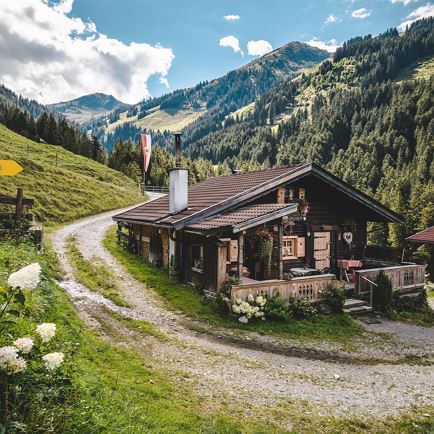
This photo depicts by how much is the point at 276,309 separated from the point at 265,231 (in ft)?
12.2

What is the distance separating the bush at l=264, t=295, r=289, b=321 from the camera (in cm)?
1349

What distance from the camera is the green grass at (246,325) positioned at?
12.8m

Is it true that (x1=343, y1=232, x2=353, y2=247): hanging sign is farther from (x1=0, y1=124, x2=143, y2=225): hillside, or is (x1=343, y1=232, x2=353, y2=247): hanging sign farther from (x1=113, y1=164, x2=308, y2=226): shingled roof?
(x1=0, y1=124, x2=143, y2=225): hillside

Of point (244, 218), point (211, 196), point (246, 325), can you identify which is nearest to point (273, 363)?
point (246, 325)

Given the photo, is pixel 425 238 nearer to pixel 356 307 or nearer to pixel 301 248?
pixel 301 248

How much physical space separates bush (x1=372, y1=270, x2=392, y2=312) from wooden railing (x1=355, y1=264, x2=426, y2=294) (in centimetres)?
46

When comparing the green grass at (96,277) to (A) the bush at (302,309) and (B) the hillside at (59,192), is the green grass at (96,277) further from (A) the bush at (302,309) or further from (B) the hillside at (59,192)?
(B) the hillside at (59,192)

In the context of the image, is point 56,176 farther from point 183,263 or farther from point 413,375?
point 413,375

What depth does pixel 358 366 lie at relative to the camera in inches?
420

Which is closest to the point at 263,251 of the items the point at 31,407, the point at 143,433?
the point at 143,433

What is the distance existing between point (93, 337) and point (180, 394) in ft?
11.0

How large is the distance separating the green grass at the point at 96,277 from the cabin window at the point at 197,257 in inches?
142

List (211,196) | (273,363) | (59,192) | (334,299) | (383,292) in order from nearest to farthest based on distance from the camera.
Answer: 1. (273,363)
2. (334,299)
3. (383,292)
4. (211,196)
5. (59,192)

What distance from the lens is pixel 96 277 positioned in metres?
16.4
